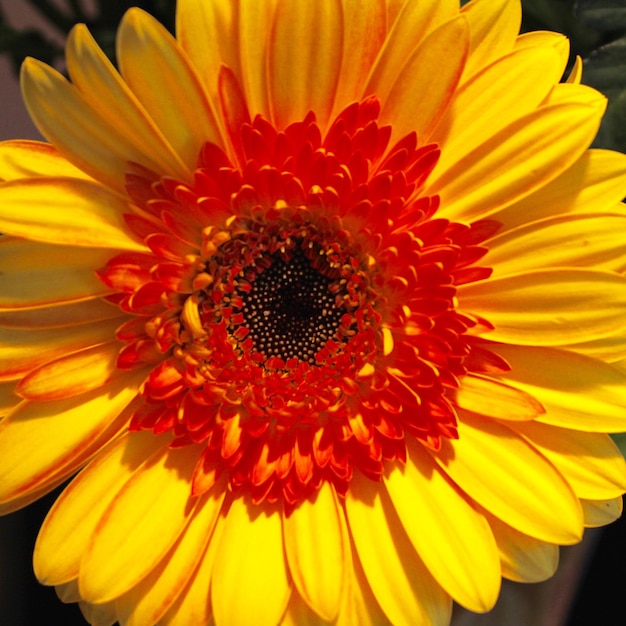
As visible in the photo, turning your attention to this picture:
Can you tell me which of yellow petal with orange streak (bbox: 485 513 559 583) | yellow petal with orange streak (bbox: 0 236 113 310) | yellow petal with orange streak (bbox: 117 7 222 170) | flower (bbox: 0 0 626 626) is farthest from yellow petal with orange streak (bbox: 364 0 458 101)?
yellow petal with orange streak (bbox: 485 513 559 583)

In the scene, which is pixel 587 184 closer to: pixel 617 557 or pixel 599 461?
pixel 599 461

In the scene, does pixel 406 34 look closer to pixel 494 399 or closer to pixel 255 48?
pixel 255 48

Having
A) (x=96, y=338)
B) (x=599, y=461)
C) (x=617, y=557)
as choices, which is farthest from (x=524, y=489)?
(x=617, y=557)

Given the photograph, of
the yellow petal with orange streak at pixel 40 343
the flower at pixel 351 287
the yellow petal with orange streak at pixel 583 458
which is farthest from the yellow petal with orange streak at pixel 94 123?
the yellow petal with orange streak at pixel 583 458

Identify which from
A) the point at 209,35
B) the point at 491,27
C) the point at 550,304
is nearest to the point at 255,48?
the point at 209,35

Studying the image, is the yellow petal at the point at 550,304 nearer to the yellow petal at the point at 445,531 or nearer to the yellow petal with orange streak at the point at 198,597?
the yellow petal at the point at 445,531

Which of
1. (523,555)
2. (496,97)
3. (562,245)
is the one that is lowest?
(523,555)

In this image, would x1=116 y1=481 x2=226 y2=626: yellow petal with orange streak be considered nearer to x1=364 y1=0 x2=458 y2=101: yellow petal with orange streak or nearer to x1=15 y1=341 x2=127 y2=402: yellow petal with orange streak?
x1=15 y1=341 x2=127 y2=402: yellow petal with orange streak
